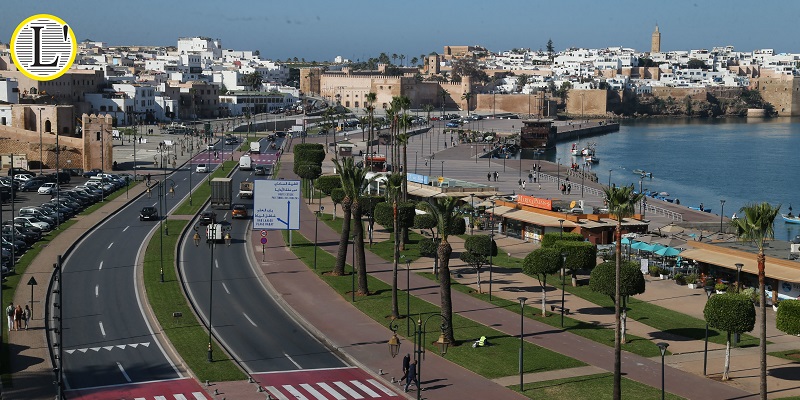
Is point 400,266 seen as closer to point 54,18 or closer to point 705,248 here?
point 705,248

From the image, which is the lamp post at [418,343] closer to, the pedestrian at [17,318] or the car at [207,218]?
the pedestrian at [17,318]

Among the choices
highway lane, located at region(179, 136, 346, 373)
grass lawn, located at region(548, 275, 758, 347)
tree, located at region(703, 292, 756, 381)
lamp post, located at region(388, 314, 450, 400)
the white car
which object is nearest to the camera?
lamp post, located at region(388, 314, 450, 400)

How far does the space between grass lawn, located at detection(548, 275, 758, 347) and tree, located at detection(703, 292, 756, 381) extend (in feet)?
13.4

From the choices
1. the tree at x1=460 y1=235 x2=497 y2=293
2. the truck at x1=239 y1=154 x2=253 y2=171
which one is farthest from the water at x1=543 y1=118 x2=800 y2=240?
the truck at x1=239 y1=154 x2=253 y2=171

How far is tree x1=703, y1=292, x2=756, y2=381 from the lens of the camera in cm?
3525

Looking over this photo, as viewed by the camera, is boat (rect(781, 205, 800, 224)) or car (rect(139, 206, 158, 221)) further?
boat (rect(781, 205, 800, 224))

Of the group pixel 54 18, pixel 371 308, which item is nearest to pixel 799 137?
pixel 371 308

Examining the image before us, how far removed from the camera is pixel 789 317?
36.3 meters

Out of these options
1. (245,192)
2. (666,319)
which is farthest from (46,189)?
(666,319)

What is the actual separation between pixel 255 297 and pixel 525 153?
343 ft

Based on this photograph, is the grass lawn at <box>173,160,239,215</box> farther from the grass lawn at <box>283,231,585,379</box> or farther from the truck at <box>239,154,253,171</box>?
the grass lawn at <box>283,231,585,379</box>

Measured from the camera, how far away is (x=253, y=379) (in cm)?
3397

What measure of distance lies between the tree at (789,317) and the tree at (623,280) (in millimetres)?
5168

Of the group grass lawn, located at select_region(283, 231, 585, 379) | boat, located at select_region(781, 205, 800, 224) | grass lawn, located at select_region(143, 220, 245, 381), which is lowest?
boat, located at select_region(781, 205, 800, 224)
